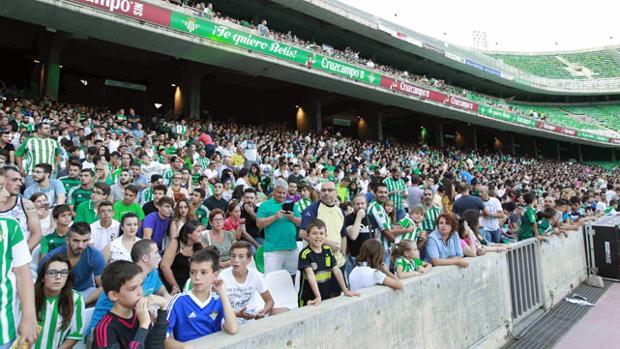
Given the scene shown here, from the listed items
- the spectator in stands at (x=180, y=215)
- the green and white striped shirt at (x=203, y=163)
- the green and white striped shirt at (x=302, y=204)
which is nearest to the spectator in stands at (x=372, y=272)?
the green and white striped shirt at (x=302, y=204)

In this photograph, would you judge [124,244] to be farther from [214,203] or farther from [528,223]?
[528,223]

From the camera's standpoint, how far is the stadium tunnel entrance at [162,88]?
62.2ft

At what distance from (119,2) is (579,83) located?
159 feet

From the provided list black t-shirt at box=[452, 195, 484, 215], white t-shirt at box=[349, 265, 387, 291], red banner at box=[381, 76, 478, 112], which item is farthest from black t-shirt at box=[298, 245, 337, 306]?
red banner at box=[381, 76, 478, 112]

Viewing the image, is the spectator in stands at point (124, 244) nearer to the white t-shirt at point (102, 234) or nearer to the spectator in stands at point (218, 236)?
the white t-shirt at point (102, 234)

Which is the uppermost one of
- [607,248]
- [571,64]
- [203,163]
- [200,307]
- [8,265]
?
[571,64]

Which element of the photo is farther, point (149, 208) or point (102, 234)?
point (149, 208)

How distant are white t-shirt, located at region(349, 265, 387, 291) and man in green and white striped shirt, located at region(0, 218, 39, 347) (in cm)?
245

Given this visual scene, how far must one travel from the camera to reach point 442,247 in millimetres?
4395

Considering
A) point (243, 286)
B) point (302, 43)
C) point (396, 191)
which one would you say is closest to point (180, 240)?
point (243, 286)

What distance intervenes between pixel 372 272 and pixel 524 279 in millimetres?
3217

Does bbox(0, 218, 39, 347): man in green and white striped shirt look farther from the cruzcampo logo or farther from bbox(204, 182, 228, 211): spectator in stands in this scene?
the cruzcampo logo

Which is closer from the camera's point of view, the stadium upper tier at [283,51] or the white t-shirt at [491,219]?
the white t-shirt at [491,219]

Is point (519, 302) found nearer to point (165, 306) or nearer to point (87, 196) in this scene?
point (165, 306)
